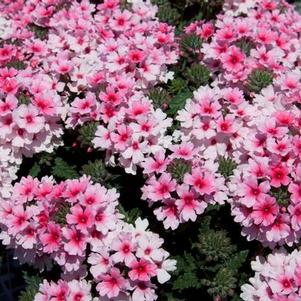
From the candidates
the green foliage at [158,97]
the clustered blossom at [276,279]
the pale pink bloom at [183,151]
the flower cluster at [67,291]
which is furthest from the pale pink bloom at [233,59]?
the flower cluster at [67,291]

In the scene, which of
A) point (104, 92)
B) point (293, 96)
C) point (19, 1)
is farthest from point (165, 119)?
point (19, 1)

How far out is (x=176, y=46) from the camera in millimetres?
3676

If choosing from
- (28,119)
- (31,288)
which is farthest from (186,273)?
(28,119)

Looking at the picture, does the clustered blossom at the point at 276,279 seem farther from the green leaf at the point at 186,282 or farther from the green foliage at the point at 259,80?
the green foliage at the point at 259,80

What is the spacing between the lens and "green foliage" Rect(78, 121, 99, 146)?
3.05m

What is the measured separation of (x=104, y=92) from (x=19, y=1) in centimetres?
149

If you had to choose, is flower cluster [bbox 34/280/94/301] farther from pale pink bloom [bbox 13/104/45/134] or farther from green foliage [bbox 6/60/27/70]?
green foliage [bbox 6/60/27/70]

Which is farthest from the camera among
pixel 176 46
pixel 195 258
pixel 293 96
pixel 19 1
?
pixel 19 1

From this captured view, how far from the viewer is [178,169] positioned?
109 inches

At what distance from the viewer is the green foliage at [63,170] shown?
309 centimetres

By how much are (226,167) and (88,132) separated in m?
0.73

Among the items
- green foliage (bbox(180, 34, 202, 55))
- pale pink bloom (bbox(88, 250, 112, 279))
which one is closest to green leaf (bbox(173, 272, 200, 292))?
pale pink bloom (bbox(88, 250, 112, 279))

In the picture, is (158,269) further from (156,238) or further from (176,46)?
(176,46)

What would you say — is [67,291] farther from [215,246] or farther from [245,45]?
[245,45]
